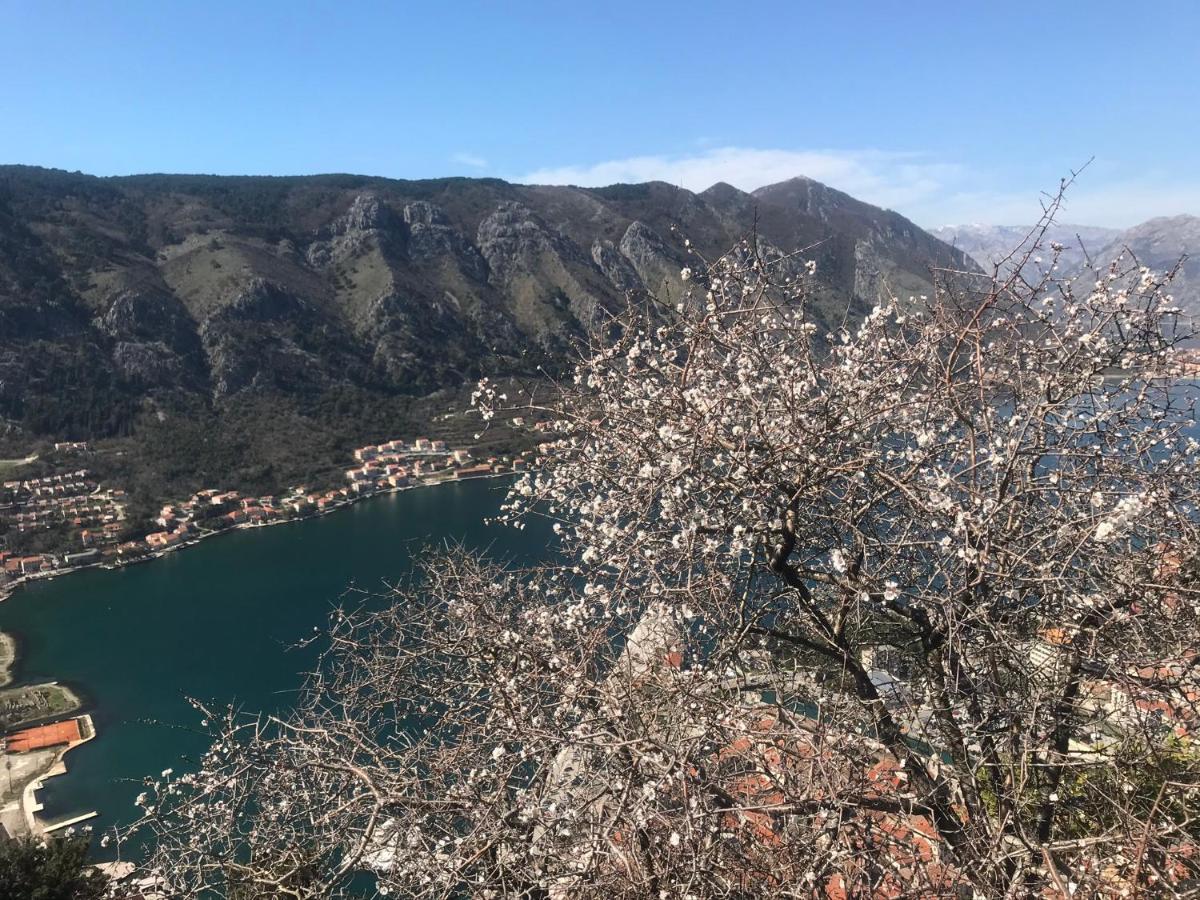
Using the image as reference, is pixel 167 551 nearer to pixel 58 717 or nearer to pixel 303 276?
pixel 58 717

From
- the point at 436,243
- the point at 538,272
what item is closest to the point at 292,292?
the point at 436,243

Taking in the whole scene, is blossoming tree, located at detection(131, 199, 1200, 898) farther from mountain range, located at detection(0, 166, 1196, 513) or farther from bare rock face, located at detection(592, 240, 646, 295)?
bare rock face, located at detection(592, 240, 646, 295)

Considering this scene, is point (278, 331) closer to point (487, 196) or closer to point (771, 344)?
point (487, 196)

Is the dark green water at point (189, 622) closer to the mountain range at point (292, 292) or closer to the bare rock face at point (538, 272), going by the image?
the mountain range at point (292, 292)

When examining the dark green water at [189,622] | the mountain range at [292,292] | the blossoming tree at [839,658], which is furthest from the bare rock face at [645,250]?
the blossoming tree at [839,658]

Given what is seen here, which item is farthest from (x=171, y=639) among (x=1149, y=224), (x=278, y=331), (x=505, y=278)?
(x=1149, y=224)

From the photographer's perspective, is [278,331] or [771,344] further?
[278,331]
